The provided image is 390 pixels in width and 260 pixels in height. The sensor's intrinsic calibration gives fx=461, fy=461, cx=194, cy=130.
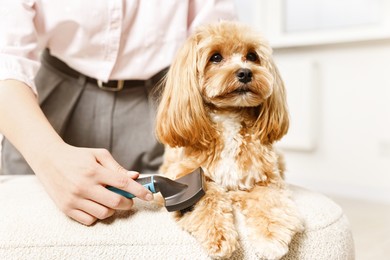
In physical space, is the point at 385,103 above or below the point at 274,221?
below

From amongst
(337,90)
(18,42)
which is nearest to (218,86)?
(18,42)

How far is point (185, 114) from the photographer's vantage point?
1037mm

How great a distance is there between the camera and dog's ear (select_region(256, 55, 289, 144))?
109cm

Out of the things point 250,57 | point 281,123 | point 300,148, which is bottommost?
point 300,148

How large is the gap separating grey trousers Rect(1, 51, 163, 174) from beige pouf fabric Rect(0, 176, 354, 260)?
48 centimetres

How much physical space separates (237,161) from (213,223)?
201 mm

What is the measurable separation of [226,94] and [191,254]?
0.39 metres

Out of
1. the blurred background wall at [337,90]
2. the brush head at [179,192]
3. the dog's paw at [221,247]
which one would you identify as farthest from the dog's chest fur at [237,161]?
the blurred background wall at [337,90]

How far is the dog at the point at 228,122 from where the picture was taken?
0.99m

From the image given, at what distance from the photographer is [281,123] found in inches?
43.3

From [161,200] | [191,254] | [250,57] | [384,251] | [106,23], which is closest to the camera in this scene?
[191,254]

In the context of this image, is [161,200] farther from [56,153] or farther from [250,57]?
[250,57]

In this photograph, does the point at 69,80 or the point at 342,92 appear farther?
the point at 342,92

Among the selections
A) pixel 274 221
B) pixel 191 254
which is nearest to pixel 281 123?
A: pixel 274 221
